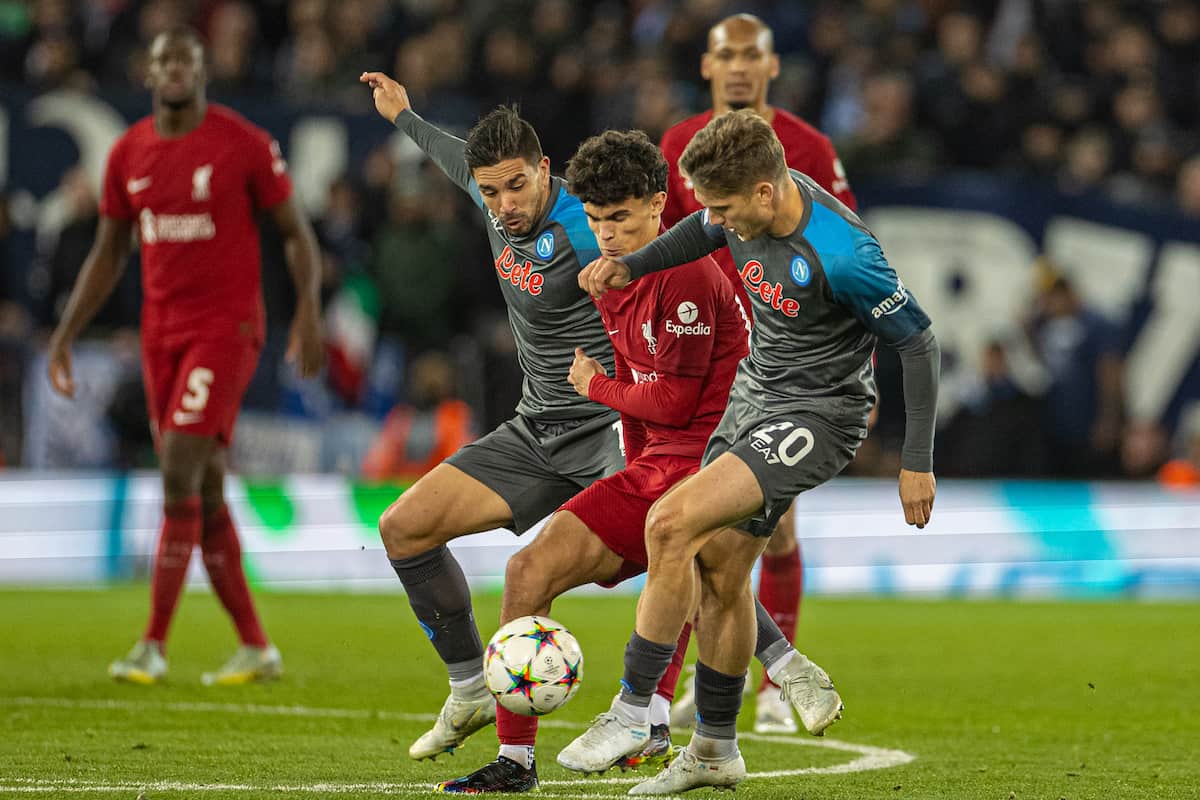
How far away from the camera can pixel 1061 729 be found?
27.6 feet

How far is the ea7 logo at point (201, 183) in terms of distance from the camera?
960 cm

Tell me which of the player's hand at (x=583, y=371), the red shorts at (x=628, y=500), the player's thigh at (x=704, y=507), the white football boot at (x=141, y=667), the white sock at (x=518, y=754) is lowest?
the white football boot at (x=141, y=667)

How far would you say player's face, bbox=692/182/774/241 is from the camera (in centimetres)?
622

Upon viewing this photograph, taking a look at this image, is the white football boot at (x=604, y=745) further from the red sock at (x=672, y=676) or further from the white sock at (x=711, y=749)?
the red sock at (x=672, y=676)

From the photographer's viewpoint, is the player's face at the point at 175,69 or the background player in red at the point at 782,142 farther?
the player's face at the point at 175,69

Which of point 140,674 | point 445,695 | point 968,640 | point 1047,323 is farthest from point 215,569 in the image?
point 1047,323

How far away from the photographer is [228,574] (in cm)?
965

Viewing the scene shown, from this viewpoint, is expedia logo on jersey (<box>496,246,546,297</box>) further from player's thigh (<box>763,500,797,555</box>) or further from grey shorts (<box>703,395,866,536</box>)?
player's thigh (<box>763,500,797,555</box>)

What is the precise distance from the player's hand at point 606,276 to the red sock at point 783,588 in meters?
2.48

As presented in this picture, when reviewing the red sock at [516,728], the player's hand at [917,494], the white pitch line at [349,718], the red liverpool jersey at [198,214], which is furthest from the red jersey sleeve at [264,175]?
the player's hand at [917,494]

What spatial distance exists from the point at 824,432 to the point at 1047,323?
10.1m

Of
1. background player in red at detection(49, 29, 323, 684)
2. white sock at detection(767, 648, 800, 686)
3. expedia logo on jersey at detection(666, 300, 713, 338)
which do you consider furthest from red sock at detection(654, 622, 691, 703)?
background player in red at detection(49, 29, 323, 684)

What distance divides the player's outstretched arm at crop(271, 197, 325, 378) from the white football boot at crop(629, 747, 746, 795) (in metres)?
3.89

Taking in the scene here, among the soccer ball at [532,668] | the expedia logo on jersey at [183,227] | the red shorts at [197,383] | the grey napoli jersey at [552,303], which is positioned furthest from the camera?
the expedia logo on jersey at [183,227]
